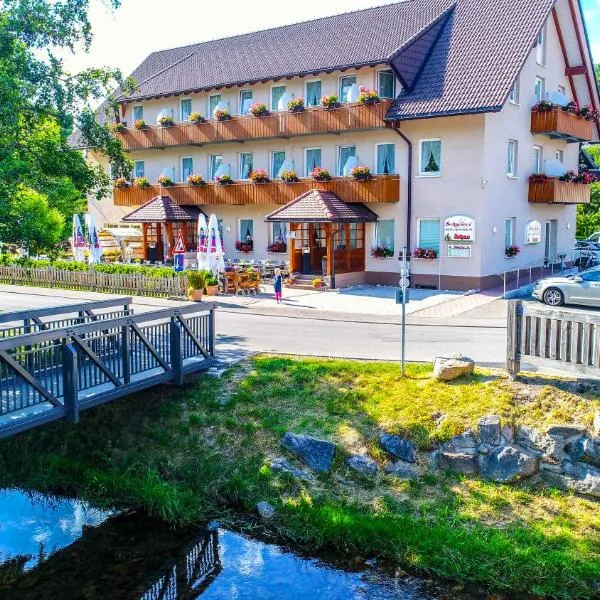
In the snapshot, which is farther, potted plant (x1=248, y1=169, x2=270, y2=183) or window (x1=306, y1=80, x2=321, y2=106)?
potted plant (x1=248, y1=169, x2=270, y2=183)

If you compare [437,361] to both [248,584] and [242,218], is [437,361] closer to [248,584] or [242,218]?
[248,584]

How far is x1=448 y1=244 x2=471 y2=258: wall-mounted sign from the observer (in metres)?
27.0

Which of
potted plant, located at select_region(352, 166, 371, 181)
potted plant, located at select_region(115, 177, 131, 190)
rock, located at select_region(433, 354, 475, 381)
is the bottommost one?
rock, located at select_region(433, 354, 475, 381)

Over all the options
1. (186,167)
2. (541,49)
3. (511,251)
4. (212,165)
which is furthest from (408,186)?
(186,167)

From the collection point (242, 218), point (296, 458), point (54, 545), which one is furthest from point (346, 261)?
point (54, 545)

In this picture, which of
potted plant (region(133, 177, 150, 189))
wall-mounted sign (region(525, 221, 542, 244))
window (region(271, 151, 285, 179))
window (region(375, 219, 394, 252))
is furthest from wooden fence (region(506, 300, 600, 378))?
potted plant (region(133, 177, 150, 189))

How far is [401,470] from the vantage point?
11305mm

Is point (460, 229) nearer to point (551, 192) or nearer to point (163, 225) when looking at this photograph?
point (551, 192)

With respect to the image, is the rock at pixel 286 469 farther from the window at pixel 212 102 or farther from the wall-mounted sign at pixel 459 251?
the window at pixel 212 102

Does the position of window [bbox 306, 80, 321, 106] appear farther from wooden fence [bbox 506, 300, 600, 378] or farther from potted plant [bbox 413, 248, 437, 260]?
wooden fence [bbox 506, 300, 600, 378]

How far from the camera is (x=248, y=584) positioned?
31.1ft

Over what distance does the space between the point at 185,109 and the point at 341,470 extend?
28411 mm

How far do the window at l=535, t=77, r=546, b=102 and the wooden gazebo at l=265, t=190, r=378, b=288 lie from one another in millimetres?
Result: 9053

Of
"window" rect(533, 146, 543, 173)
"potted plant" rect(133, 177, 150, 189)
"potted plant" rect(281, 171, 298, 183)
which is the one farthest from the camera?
"potted plant" rect(133, 177, 150, 189)
